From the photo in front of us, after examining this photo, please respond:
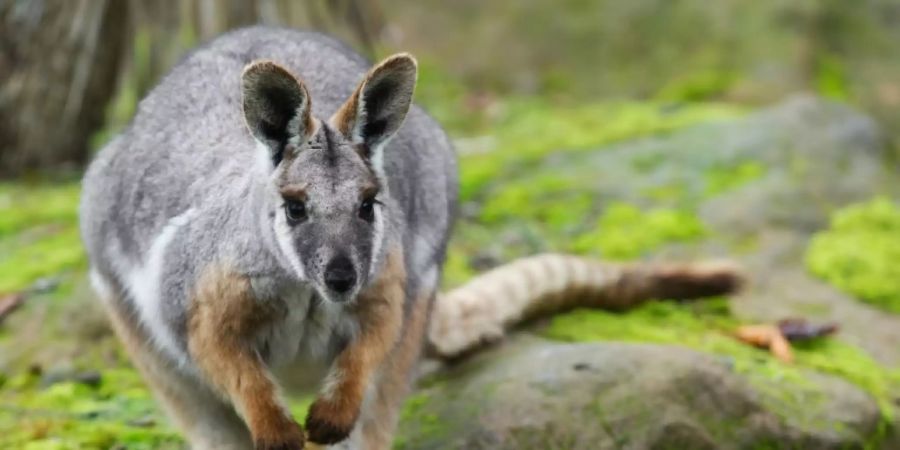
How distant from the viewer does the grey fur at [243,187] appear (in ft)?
10.3

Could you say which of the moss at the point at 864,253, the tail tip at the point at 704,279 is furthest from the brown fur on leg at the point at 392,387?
the moss at the point at 864,253

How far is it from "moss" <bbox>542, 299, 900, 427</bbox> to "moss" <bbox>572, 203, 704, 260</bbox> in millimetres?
755

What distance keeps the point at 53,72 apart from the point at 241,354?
15.2ft

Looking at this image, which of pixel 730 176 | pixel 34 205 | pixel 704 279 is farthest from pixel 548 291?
pixel 34 205

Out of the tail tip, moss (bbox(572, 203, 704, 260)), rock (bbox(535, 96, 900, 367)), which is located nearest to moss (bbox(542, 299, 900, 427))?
the tail tip

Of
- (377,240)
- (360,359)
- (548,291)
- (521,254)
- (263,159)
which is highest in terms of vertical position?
(263,159)

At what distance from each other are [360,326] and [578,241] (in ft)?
9.76

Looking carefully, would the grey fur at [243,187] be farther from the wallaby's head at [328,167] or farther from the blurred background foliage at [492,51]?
the blurred background foliage at [492,51]

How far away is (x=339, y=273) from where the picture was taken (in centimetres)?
298

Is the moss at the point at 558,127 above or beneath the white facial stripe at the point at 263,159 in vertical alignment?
beneath

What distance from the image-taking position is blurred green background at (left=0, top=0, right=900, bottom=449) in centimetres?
468

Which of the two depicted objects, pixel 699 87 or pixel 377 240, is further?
pixel 699 87

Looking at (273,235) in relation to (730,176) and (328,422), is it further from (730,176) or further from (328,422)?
(730,176)

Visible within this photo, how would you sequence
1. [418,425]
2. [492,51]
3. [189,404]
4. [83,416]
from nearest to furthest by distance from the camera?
[189,404], [418,425], [83,416], [492,51]
